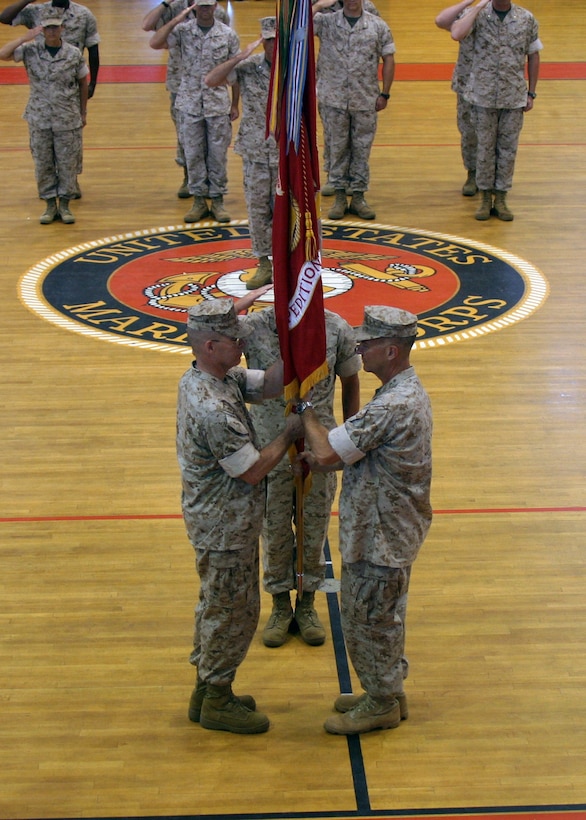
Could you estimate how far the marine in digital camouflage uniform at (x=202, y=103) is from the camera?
937cm

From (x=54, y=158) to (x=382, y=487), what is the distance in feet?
22.3

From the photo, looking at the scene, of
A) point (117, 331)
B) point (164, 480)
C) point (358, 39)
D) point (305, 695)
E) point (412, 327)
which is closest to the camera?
point (412, 327)

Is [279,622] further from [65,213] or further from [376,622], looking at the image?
[65,213]

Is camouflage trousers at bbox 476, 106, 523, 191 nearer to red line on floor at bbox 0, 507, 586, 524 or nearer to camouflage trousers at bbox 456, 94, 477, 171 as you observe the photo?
camouflage trousers at bbox 456, 94, 477, 171

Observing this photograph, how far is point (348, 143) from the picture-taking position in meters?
9.97

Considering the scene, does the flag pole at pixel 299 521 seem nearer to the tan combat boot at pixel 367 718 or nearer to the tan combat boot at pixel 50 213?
the tan combat boot at pixel 367 718

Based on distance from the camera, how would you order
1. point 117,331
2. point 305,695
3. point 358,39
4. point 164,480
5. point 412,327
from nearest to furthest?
point 412,327 < point 305,695 < point 164,480 < point 117,331 < point 358,39

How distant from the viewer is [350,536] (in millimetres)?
3928

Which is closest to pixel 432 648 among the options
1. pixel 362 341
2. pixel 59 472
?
pixel 362 341

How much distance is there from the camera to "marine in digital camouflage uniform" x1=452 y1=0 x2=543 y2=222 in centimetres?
957

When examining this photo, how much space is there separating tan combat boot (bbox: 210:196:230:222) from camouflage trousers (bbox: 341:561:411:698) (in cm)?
626

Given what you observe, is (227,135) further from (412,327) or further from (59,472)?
(412,327)

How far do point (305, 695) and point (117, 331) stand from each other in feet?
13.1

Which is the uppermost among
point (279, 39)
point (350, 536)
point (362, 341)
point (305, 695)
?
point (279, 39)
